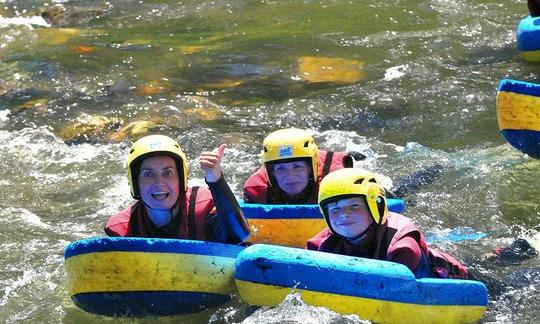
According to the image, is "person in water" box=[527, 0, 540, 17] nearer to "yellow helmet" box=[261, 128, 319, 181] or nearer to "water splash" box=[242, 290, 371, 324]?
"yellow helmet" box=[261, 128, 319, 181]

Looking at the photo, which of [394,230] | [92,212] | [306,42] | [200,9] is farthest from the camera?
[200,9]

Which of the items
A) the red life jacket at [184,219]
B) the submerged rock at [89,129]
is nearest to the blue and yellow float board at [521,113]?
the red life jacket at [184,219]

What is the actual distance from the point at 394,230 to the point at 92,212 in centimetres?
416

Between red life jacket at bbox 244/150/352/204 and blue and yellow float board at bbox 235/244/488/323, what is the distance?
6.68 feet

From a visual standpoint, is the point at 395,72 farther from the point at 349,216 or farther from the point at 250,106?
the point at 349,216

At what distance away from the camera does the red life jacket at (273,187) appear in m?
7.62

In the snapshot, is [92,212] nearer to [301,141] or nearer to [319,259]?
[301,141]

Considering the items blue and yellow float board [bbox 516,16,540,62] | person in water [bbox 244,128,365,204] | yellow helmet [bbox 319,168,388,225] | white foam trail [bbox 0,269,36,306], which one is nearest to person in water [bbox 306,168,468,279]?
yellow helmet [bbox 319,168,388,225]

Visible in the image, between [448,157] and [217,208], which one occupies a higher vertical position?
[217,208]

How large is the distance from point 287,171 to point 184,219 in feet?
4.70

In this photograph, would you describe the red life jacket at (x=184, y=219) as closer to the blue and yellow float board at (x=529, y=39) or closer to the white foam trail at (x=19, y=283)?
the white foam trail at (x=19, y=283)

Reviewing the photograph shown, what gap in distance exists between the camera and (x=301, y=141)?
291 inches

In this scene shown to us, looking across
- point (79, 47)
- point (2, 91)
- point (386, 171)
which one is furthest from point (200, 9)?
point (386, 171)

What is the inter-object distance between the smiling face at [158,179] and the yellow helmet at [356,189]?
0.98m
